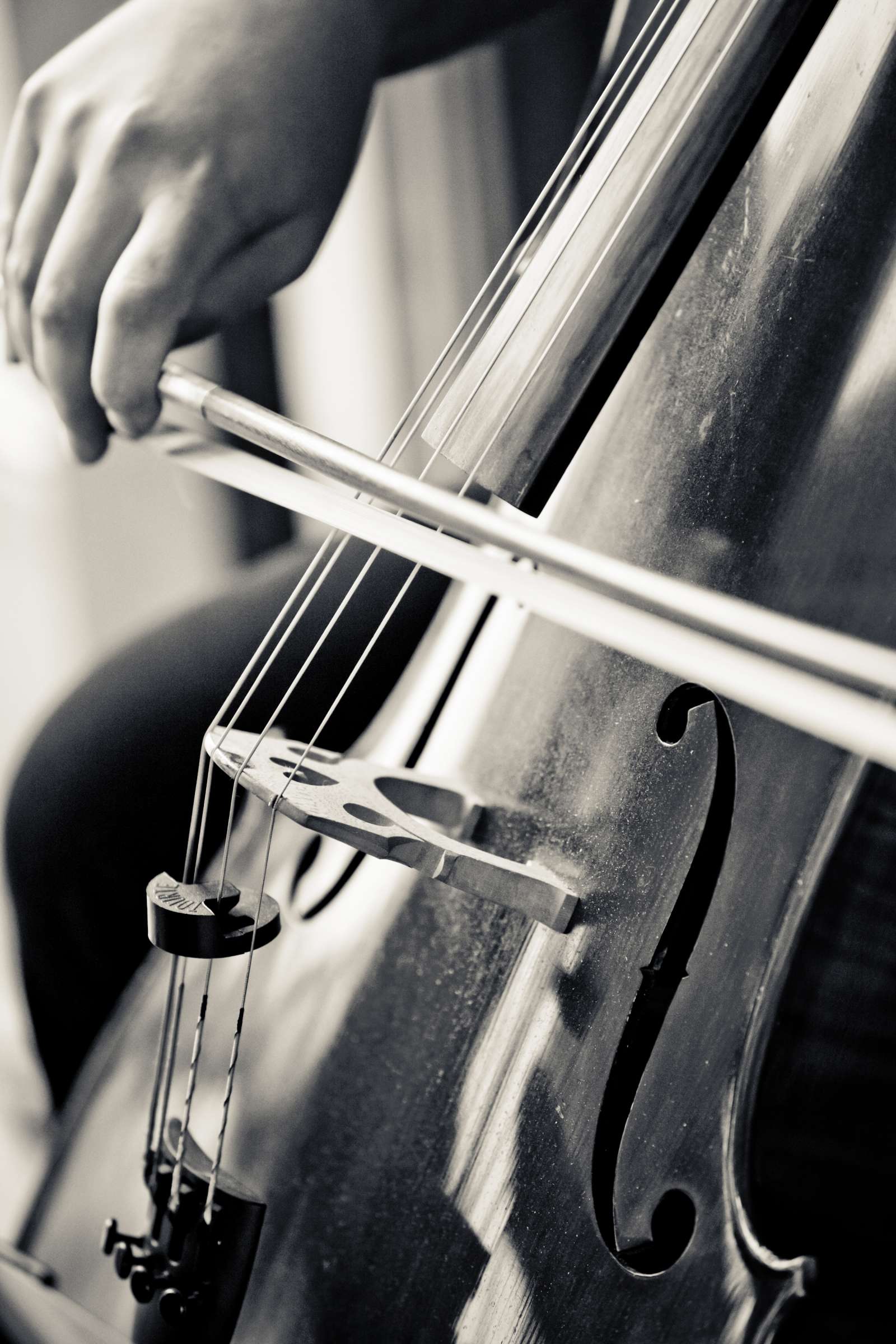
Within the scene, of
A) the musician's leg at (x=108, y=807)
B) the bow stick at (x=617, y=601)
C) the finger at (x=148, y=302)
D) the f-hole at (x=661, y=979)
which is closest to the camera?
the bow stick at (x=617, y=601)

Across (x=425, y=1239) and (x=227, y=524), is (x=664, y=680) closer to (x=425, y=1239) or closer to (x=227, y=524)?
(x=425, y=1239)

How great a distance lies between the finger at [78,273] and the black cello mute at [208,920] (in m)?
0.24

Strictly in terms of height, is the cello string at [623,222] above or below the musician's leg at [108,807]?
above

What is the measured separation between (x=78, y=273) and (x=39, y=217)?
5cm

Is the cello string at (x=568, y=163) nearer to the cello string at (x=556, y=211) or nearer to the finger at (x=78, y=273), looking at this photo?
the cello string at (x=556, y=211)

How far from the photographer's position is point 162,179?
0.45 meters

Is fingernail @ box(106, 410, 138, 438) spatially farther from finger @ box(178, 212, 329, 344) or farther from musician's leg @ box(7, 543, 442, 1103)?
musician's leg @ box(7, 543, 442, 1103)

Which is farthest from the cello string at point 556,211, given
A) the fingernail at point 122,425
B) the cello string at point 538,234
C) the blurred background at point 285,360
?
the blurred background at point 285,360

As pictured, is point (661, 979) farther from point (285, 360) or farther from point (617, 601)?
point (285, 360)

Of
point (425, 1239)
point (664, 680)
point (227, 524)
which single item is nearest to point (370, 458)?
point (664, 680)

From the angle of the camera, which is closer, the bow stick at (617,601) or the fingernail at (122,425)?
the bow stick at (617,601)

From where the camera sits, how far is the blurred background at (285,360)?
121cm

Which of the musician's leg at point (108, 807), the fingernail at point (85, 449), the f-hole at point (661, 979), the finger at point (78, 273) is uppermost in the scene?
the finger at point (78, 273)

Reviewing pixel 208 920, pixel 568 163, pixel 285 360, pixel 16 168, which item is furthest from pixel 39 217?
pixel 285 360
